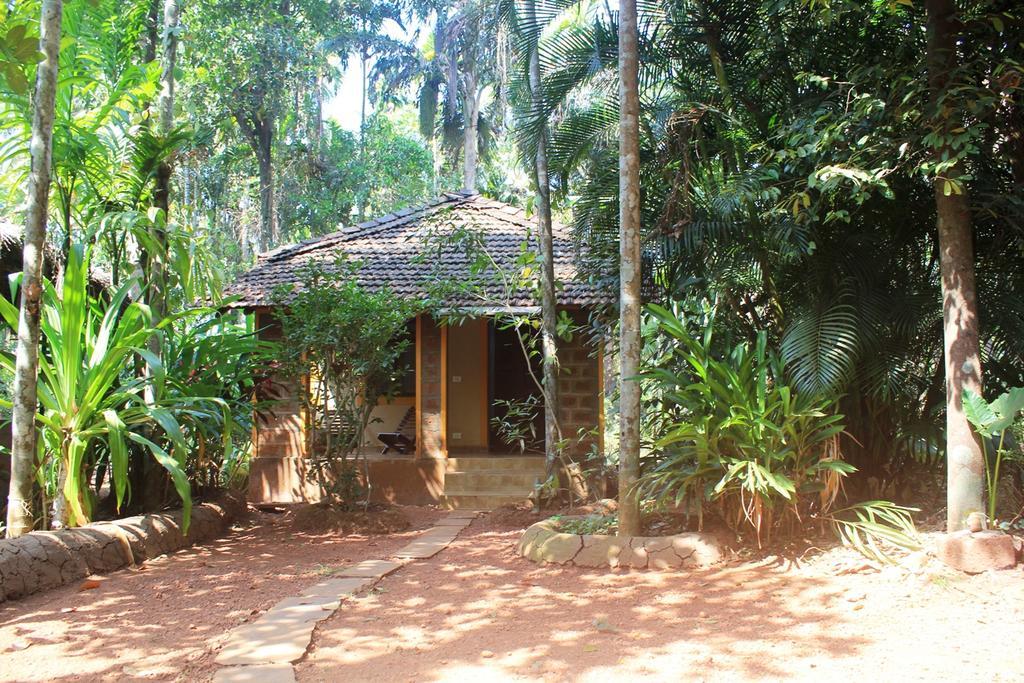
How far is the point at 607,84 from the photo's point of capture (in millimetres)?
9414

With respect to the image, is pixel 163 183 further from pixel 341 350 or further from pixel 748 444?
pixel 748 444

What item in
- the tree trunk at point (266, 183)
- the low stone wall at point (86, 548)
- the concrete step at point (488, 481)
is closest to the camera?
the low stone wall at point (86, 548)

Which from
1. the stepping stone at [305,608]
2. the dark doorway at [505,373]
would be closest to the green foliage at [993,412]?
the stepping stone at [305,608]

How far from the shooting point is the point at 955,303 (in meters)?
5.51

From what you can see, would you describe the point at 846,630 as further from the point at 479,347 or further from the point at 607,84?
the point at 479,347

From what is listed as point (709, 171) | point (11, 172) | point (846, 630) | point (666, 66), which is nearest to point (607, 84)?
point (666, 66)

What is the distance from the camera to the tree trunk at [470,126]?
73.2ft

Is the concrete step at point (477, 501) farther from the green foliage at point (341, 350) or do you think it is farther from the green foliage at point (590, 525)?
the green foliage at point (590, 525)

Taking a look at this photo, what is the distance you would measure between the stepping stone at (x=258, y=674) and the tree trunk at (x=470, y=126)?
18.8 meters

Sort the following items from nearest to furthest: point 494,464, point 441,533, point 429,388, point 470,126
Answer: point 441,533
point 494,464
point 429,388
point 470,126

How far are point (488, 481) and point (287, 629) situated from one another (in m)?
5.42

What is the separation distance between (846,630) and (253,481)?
25.6 ft

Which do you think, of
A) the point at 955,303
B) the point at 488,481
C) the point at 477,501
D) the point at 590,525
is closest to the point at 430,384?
the point at 488,481

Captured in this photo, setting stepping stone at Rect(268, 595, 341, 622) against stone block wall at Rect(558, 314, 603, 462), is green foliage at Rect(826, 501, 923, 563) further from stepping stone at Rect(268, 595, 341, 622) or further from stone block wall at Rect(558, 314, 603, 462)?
stone block wall at Rect(558, 314, 603, 462)
